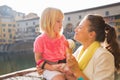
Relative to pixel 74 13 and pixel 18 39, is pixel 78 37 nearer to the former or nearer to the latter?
pixel 74 13

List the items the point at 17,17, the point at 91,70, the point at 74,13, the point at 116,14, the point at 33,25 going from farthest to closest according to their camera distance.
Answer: the point at 17,17, the point at 33,25, the point at 74,13, the point at 116,14, the point at 91,70

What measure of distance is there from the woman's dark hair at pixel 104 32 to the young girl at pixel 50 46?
0.69 feet

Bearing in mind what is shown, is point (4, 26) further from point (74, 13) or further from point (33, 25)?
point (74, 13)

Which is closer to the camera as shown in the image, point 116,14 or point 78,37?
point 78,37

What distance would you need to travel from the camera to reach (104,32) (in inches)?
27.3

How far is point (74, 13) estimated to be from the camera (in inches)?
110

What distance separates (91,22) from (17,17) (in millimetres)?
2899

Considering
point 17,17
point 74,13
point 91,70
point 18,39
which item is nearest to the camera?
point 91,70

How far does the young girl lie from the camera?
865mm

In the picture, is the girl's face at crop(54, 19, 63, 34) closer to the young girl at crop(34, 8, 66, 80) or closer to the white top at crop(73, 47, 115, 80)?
the young girl at crop(34, 8, 66, 80)

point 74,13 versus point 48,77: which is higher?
point 74,13

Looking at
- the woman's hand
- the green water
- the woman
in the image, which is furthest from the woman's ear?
the green water

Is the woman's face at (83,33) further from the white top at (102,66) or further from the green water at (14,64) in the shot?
the green water at (14,64)

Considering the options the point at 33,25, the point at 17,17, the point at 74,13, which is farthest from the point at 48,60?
the point at 17,17
